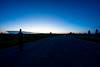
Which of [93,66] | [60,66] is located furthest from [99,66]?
[60,66]

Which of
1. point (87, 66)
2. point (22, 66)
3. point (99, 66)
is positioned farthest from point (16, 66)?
point (99, 66)

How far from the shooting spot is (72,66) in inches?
301

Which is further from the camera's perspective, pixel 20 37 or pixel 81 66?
pixel 20 37

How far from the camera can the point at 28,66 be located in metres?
7.54

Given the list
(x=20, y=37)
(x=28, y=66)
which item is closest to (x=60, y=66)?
(x=28, y=66)

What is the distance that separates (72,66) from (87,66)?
2.36ft

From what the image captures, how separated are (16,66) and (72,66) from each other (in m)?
2.63

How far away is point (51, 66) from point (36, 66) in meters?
0.70

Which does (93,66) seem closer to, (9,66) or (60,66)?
(60,66)

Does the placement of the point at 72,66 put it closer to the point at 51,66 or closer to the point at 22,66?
the point at 51,66

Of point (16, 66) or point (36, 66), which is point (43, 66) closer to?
point (36, 66)

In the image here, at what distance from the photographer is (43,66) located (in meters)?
7.55

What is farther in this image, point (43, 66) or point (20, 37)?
point (20, 37)

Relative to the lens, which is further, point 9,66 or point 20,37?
point 20,37
